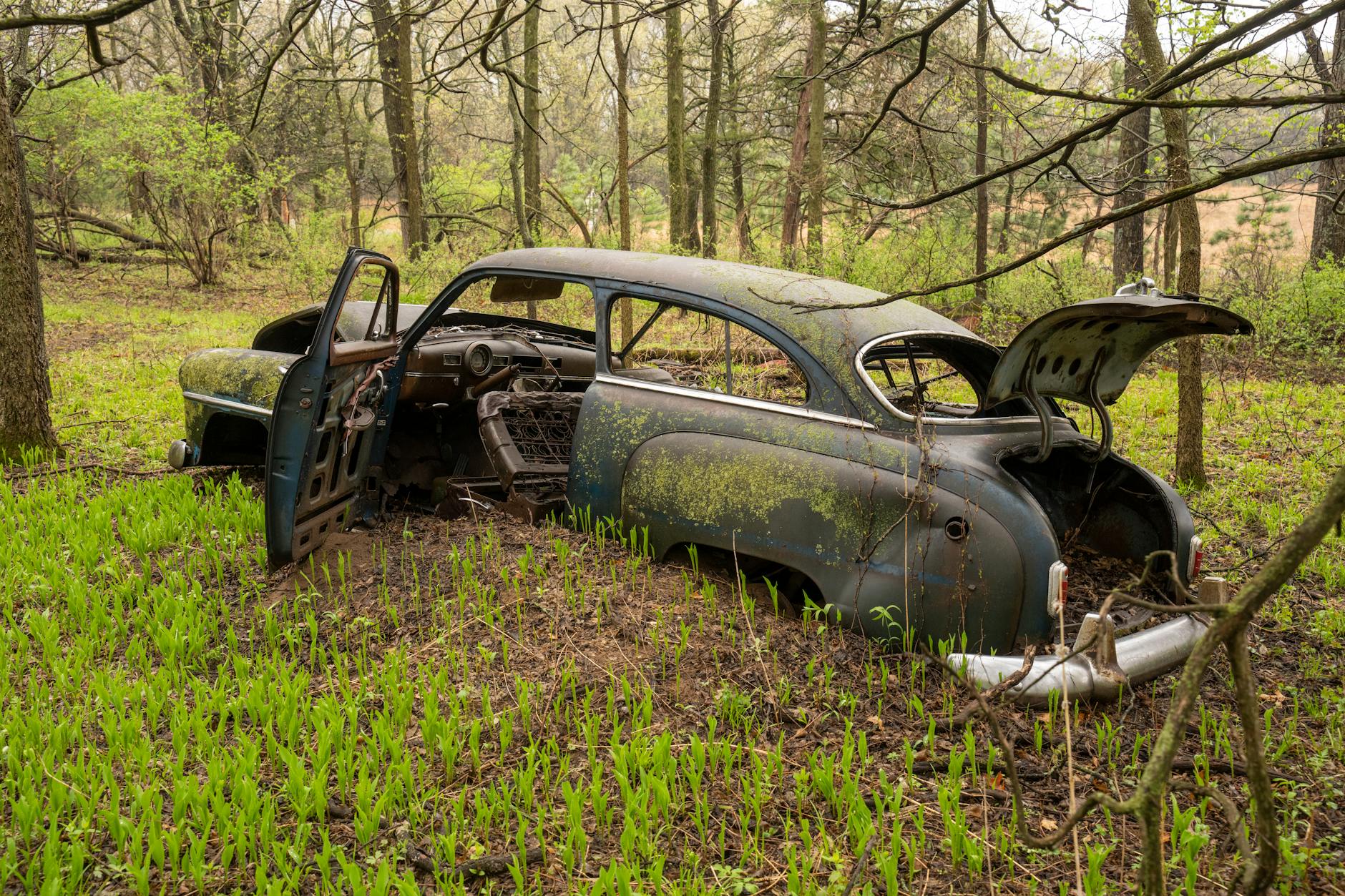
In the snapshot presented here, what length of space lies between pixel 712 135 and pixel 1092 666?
18899 mm

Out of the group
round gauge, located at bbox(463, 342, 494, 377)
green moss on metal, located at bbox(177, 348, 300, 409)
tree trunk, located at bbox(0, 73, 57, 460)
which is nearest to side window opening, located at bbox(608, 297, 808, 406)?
round gauge, located at bbox(463, 342, 494, 377)

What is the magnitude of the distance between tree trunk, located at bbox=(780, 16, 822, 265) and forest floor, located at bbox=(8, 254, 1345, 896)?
12.0 metres

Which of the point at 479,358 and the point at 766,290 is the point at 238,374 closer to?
the point at 479,358

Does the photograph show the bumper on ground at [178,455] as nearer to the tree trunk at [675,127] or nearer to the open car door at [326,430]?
the open car door at [326,430]

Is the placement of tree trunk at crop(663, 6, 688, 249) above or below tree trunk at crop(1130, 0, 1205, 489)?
above

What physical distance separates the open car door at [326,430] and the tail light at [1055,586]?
3.29 m

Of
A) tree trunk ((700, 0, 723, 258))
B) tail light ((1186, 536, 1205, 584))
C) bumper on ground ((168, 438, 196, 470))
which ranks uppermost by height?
tree trunk ((700, 0, 723, 258))

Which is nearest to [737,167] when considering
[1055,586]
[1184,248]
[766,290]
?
[1184,248]

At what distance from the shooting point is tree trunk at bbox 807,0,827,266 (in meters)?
14.5

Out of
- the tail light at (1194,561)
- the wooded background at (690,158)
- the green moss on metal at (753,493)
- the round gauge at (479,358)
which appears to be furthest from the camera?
the wooded background at (690,158)

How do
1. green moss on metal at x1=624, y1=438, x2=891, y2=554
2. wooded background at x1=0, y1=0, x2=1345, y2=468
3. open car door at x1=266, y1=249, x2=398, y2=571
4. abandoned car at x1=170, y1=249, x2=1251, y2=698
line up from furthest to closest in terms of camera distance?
wooded background at x1=0, y1=0, x2=1345, y2=468 → open car door at x1=266, y1=249, x2=398, y2=571 → green moss on metal at x1=624, y1=438, x2=891, y2=554 → abandoned car at x1=170, y1=249, x2=1251, y2=698

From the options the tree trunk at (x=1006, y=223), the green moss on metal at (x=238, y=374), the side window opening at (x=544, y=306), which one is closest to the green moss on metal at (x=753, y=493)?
the green moss on metal at (x=238, y=374)

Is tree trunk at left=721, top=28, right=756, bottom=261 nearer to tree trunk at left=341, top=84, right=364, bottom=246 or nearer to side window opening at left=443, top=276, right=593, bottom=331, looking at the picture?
side window opening at left=443, top=276, right=593, bottom=331

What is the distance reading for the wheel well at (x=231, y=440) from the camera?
249 inches
